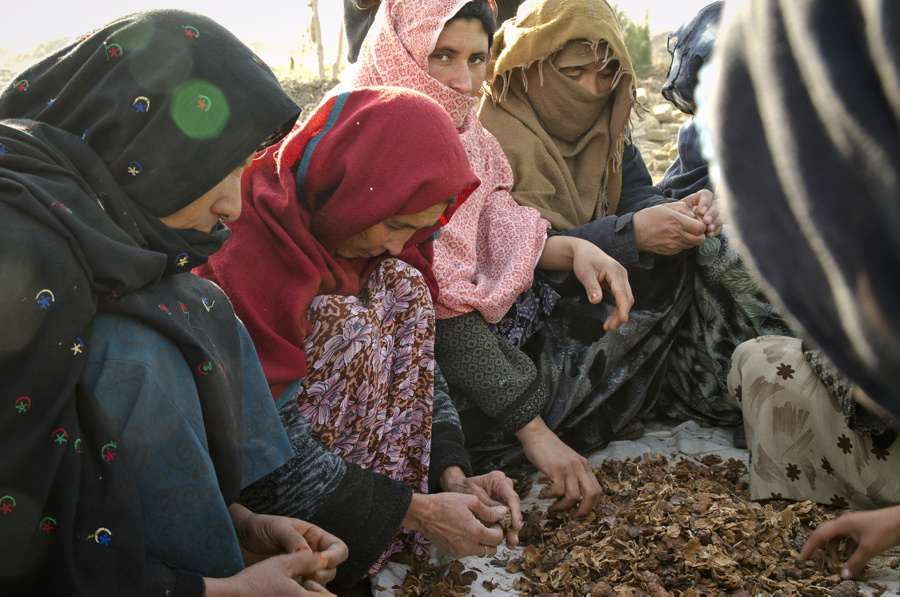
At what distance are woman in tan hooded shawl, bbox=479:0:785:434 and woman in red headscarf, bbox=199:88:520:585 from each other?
31.6 inches

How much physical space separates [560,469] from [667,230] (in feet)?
3.81

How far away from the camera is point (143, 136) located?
1.48m

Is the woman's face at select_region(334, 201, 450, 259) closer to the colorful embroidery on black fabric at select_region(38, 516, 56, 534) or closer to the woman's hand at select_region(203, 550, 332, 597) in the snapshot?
the woman's hand at select_region(203, 550, 332, 597)

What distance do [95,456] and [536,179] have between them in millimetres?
2495

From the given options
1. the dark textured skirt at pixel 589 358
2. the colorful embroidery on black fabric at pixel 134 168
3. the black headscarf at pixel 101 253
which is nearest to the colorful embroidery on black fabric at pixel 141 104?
the black headscarf at pixel 101 253

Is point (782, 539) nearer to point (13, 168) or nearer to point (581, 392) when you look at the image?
point (581, 392)

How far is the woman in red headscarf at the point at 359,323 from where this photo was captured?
1.92 m

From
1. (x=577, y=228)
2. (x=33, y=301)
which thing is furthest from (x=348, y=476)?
(x=577, y=228)

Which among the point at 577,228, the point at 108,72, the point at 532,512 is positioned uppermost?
the point at 108,72

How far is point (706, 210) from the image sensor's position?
3.12 meters

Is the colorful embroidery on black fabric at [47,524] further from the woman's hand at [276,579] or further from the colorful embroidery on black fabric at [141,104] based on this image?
the colorful embroidery on black fabric at [141,104]

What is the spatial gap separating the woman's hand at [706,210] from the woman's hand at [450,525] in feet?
5.60

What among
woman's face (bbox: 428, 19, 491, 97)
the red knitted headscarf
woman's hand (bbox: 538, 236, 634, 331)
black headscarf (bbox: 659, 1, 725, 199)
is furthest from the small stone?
the red knitted headscarf

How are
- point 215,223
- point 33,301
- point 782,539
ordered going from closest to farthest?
point 33,301 < point 215,223 < point 782,539
